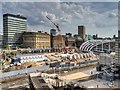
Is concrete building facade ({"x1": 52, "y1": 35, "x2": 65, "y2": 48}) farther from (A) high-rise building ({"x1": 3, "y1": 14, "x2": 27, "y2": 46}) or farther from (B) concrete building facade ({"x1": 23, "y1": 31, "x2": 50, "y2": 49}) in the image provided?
(A) high-rise building ({"x1": 3, "y1": 14, "x2": 27, "y2": 46})

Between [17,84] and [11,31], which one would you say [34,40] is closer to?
[11,31]

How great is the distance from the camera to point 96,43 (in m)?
33.0

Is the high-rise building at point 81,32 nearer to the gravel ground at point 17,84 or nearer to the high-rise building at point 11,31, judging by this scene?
the high-rise building at point 11,31

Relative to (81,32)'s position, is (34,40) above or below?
below

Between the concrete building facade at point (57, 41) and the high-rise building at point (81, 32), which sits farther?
the high-rise building at point (81, 32)

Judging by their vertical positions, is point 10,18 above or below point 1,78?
above

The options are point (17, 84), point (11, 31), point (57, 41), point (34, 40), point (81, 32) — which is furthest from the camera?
point (81, 32)

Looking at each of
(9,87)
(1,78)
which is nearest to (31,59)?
(1,78)

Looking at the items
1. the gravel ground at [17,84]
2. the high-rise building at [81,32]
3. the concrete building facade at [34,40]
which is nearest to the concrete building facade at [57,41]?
the concrete building facade at [34,40]

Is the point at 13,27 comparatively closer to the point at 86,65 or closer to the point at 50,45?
the point at 50,45

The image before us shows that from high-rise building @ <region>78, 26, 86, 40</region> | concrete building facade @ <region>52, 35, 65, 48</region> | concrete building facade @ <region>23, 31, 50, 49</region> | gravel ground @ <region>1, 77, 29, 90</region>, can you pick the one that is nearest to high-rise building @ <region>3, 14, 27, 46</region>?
concrete building facade @ <region>23, 31, 50, 49</region>

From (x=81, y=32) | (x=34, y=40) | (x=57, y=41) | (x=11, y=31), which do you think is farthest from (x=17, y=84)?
(x=81, y=32)

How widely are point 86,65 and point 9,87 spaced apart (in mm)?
9277

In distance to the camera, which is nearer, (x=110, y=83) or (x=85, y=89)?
(x=85, y=89)
